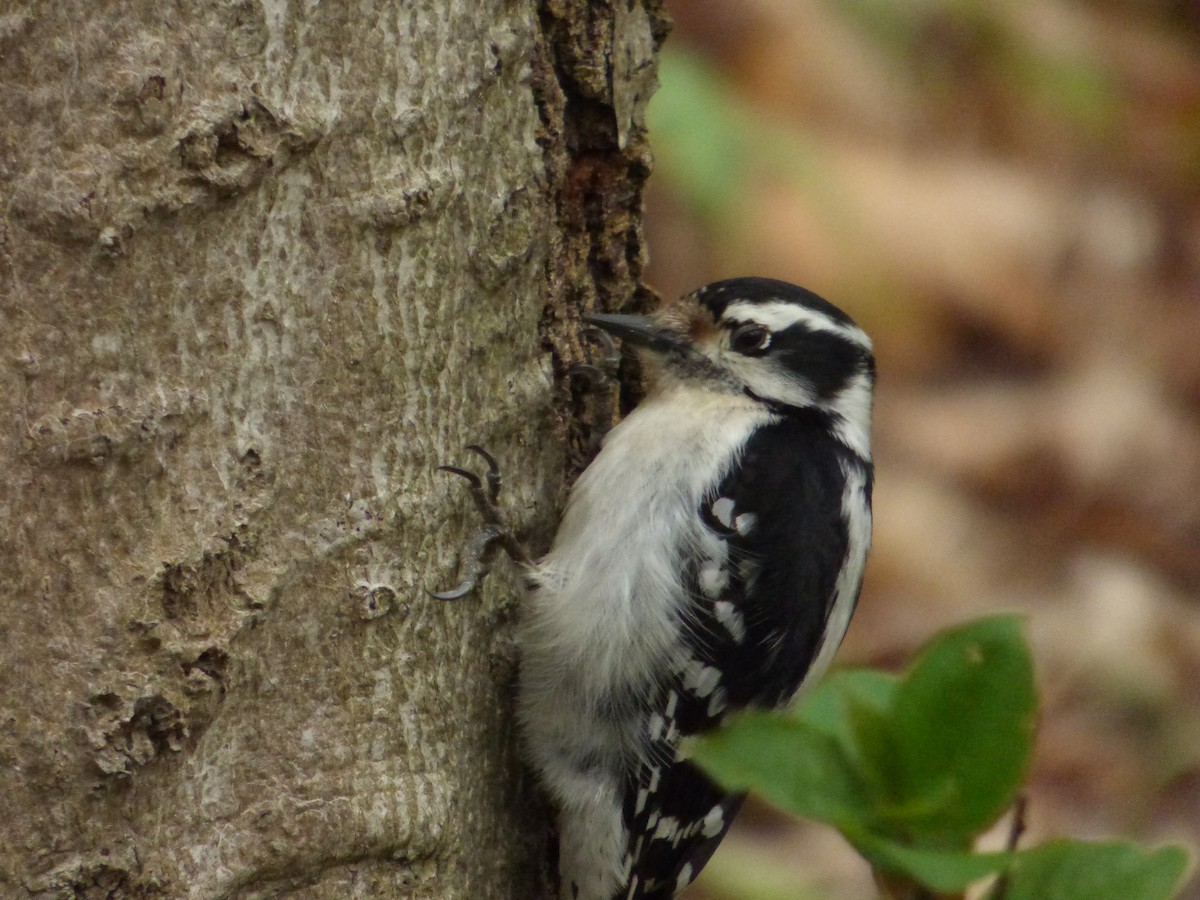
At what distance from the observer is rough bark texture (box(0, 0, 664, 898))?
75.5 inches

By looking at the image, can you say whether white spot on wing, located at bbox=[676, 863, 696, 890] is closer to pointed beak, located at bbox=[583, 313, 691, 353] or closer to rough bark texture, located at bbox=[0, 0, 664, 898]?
rough bark texture, located at bbox=[0, 0, 664, 898]

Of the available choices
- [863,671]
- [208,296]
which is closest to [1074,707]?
[208,296]

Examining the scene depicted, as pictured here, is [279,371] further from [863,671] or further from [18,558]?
[863,671]

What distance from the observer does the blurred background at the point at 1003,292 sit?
201 inches

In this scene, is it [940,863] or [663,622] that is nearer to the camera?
[940,863]

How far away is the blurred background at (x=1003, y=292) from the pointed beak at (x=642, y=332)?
200 cm

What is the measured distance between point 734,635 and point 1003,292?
13.0ft

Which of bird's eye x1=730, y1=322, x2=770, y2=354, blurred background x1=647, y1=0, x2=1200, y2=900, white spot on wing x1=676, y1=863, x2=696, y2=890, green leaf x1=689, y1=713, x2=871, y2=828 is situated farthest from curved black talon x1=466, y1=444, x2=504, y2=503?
blurred background x1=647, y1=0, x2=1200, y2=900

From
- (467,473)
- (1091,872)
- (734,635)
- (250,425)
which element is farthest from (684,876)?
(1091,872)

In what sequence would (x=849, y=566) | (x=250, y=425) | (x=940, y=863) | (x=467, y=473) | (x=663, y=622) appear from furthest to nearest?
(x=849, y=566) → (x=663, y=622) → (x=467, y=473) → (x=250, y=425) → (x=940, y=863)

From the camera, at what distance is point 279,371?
6.75 feet

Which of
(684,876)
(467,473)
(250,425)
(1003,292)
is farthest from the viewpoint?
(1003,292)

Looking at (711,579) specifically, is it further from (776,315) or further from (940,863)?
(940,863)

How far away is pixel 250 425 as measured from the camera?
2.04 metres
